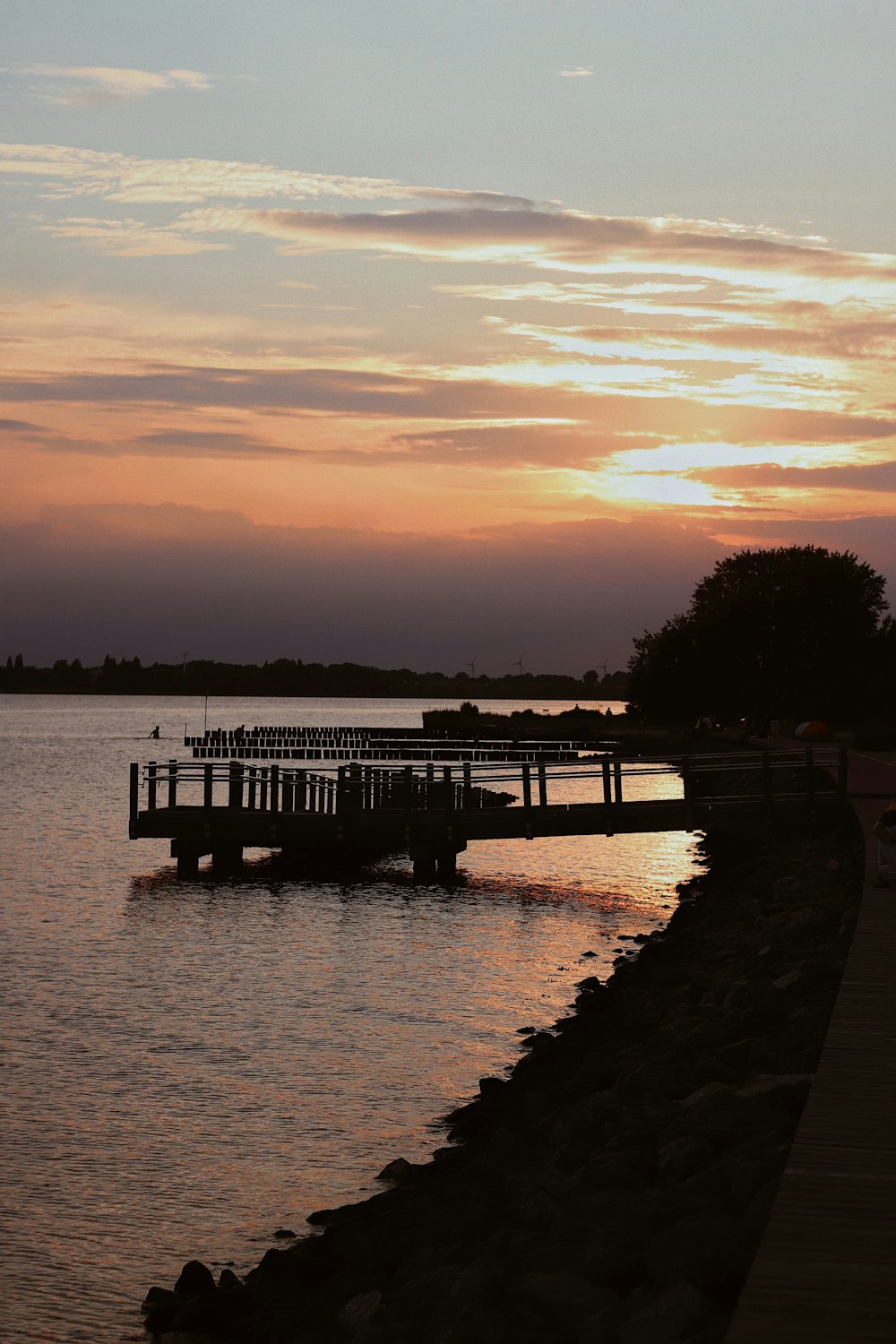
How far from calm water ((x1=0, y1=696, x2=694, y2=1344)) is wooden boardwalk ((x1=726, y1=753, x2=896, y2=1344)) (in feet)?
15.5

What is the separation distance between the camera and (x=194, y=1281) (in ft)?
31.8

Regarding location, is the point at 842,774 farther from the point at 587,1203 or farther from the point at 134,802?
the point at 587,1203

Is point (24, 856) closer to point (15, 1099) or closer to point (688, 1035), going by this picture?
point (15, 1099)

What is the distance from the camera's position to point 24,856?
42.2 meters

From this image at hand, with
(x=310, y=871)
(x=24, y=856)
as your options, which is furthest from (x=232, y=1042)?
(x=24, y=856)

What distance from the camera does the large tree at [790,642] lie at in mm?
94625

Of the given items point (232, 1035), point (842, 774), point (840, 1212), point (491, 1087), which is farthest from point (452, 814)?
point (840, 1212)

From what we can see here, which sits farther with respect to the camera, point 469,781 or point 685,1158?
point 469,781

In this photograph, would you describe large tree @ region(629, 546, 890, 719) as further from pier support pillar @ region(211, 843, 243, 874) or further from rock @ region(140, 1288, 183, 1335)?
rock @ region(140, 1288, 183, 1335)

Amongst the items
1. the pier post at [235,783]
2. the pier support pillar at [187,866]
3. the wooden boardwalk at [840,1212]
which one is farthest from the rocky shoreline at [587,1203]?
the pier post at [235,783]

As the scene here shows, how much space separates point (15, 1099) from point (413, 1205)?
6.29 m

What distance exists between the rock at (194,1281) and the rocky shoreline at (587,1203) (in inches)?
0.5

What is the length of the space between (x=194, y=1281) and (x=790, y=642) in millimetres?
91142

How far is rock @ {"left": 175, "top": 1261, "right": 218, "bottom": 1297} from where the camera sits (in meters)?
9.63
